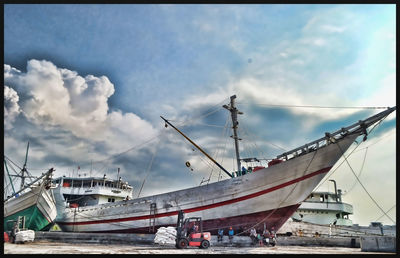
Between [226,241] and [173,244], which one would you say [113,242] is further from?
[226,241]

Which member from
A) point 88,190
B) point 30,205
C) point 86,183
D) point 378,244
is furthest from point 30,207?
point 378,244

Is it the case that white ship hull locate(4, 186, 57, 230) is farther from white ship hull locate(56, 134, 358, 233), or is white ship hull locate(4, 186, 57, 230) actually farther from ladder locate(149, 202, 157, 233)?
white ship hull locate(56, 134, 358, 233)

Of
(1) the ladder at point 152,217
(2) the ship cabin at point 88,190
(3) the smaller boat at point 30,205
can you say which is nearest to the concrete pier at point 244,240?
(1) the ladder at point 152,217

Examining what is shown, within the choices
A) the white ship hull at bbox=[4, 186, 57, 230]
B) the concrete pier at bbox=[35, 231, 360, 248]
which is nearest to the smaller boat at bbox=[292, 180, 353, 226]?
the concrete pier at bbox=[35, 231, 360, 248]

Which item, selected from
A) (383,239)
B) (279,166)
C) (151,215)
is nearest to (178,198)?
(151,215)

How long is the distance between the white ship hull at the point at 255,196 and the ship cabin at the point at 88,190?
10606mm

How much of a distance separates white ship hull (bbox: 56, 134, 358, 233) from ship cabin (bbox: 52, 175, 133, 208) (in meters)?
10.6

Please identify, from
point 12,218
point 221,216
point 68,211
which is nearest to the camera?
point 221,216

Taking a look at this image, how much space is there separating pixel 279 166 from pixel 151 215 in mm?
9825

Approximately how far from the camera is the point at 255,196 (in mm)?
16797

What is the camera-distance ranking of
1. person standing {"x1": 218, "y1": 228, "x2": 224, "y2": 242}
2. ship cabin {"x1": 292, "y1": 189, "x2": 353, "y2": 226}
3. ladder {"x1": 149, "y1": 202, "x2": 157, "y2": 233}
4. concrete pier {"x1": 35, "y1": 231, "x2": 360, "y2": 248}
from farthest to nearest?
ship cabin {"x1": 292, "y1": 189, "x2": 353, "y2": 226} < ladder {"x1": 149, "y1": 202, "x2": 157, "y2": 233} < person standing {"x1": 218, "y1": 228, "x2": 224, "y2": 242} < concrete pier {"x1": 35, "y1": 231, "x2": 360, "y2": 248}

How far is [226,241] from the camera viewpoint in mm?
15609

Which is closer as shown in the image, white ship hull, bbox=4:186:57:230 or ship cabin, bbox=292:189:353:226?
white ship hull, bbox=4:186:57:230

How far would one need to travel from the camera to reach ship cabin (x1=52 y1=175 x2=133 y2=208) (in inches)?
1082
